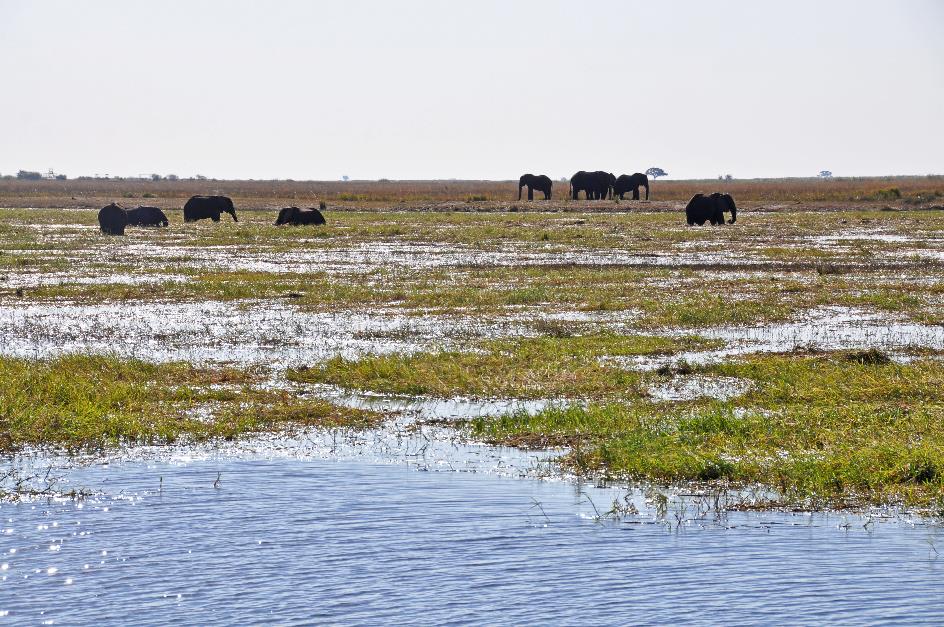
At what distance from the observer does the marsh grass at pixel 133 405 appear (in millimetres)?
12180

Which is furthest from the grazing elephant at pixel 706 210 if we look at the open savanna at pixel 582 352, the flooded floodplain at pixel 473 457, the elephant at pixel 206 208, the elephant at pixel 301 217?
the flooded floodplain at pixel 473 457

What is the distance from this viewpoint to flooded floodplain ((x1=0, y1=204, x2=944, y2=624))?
8.12 m

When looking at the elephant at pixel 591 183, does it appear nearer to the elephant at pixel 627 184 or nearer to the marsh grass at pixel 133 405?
the elephant at pixel 627 184

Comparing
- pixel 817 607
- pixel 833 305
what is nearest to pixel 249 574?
pixel 817 607

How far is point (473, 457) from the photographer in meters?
11.5

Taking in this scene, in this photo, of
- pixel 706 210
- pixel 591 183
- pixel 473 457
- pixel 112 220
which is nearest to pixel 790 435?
pixel 473 457

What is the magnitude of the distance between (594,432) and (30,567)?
18.2 ft

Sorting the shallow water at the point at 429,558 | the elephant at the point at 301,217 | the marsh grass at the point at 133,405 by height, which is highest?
the elephant at the point at 301,217

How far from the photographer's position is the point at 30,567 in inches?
334

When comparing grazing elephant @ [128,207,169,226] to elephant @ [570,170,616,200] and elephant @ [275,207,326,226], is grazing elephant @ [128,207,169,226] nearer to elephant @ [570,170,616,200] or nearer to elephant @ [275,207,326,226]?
elephant @ [275,207,326,226]

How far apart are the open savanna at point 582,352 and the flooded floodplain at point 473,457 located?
0.06 meters

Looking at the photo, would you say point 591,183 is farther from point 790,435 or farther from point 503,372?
point 790,435

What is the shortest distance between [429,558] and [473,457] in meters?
2.83

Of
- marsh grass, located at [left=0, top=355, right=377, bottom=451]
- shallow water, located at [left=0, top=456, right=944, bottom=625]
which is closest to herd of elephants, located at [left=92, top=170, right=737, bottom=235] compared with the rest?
marsh grass, located at [left=0, top=355, right=377, bottom=451]
